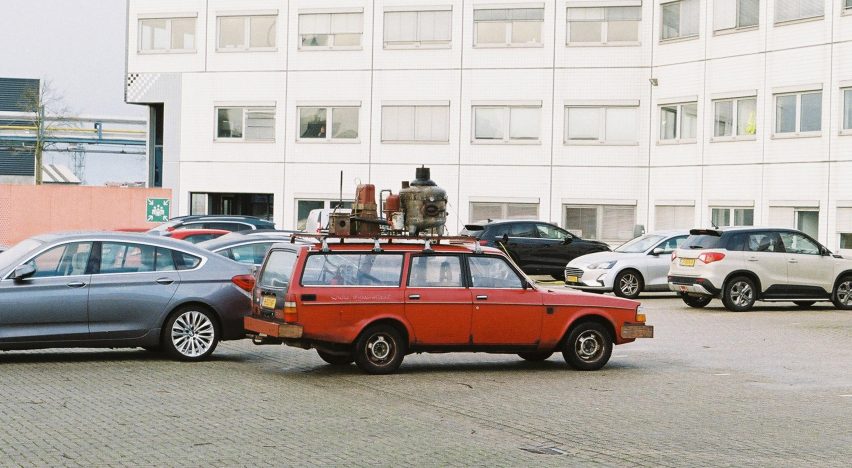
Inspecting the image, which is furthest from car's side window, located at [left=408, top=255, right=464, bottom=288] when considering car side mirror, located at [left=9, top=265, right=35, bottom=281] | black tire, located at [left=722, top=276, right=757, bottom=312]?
black tire, located at [left=722, top=276, right=757, bottom=312]

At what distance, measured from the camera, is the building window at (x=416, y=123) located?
42094 mm

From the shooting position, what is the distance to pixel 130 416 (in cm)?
1071

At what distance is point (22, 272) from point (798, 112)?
26.5 meters

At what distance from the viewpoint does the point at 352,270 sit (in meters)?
13.9

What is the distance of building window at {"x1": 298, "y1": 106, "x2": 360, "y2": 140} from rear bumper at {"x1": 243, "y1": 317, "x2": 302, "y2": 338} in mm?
28973

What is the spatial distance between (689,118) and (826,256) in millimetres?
14380

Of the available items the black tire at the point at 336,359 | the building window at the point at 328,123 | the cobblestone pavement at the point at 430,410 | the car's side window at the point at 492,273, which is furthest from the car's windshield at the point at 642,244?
the building window at the point at 328,123

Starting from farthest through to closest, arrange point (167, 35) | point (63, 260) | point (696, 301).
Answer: point (167, 35), point (696, 301), point (63, 260)

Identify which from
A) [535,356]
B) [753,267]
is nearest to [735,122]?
[753,267]

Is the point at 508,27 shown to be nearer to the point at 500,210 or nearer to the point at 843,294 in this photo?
the point at 500,210

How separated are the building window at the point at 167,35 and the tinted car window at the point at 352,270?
1273 inches

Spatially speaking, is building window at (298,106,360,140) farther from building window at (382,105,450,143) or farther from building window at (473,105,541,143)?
building window at (473,105,541,143)

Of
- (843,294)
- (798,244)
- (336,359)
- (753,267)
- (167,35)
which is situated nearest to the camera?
(336,359)

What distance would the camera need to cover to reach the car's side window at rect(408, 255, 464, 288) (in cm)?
1412
